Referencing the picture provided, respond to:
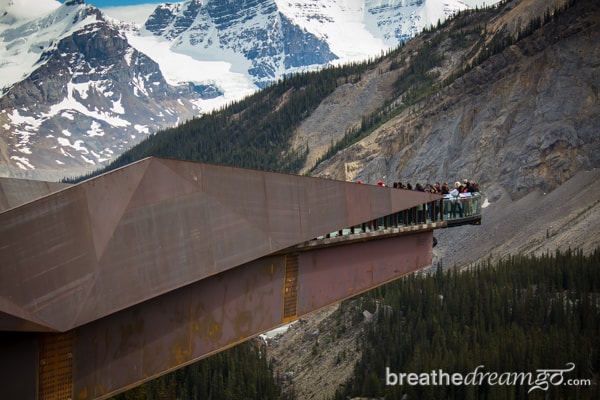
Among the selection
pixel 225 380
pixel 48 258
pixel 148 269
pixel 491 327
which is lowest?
pixel 225 380

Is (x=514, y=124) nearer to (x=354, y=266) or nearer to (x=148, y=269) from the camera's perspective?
(x=354, y=266)

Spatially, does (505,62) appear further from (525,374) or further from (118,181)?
(118,181)

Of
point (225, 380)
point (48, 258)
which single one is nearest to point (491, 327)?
point (225, 380)

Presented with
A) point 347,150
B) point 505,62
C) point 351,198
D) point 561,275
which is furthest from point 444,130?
point 351,198

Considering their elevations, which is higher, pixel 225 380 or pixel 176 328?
pixel 176 328

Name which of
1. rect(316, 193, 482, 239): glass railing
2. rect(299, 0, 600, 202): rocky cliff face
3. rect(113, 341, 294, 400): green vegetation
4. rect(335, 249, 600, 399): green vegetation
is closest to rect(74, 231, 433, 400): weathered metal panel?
rect(316, 193, 482, 239): glass railing

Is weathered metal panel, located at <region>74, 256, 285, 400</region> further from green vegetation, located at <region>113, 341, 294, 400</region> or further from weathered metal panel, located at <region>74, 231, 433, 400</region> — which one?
green vegetation, located at <region>113, 341, 294, 400</region>
